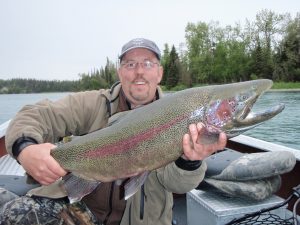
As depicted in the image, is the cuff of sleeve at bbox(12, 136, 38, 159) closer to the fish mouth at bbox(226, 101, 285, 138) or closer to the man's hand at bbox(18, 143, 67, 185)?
the man's hand at bbox(18, 143, 67, 185)

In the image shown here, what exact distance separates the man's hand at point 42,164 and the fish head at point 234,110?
3.51ft

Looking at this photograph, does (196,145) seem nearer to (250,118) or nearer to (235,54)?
(250,118)

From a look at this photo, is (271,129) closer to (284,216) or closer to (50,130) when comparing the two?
(284,216)

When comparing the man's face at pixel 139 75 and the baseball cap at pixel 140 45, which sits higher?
the baseball cap at pixel 140 45

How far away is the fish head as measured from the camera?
2.33 metres

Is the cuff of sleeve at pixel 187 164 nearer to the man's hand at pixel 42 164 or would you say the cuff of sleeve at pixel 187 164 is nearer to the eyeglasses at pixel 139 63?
the man's hand at pixel 42 164

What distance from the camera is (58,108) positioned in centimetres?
327

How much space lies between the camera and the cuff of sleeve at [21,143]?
281 cm

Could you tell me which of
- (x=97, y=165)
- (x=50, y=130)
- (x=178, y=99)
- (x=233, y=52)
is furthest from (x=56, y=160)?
(x=233, y=52)

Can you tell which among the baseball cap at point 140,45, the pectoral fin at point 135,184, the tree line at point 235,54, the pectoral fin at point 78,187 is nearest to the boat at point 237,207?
the pectoral fin at point 135,184

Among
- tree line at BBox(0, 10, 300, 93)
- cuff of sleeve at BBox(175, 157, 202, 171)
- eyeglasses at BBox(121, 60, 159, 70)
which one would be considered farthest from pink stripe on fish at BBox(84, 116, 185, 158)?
tree line at BBox(0, 10, 300, 93)

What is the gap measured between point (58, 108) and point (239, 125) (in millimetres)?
1594

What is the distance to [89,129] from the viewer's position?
3482mm

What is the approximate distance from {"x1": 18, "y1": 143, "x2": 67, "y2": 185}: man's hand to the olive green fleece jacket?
0.56ft
